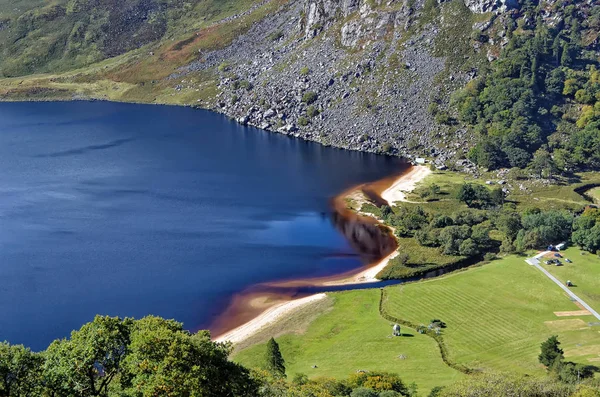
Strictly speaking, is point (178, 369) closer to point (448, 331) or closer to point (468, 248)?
point (448, 331)

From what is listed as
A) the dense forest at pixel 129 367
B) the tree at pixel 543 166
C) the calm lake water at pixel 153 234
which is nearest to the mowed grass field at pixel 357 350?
the calm lake water at pixel 153 234

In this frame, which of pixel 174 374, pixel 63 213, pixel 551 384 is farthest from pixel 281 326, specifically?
pixel 63 213

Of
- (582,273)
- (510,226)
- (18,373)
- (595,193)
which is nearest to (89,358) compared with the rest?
(18,373)

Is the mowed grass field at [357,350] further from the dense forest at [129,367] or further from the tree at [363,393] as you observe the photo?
the dense forest at [129,367]

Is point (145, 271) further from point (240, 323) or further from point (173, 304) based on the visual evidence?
point (240, 323)

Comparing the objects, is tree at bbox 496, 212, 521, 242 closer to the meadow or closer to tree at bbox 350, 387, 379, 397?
the meadow
